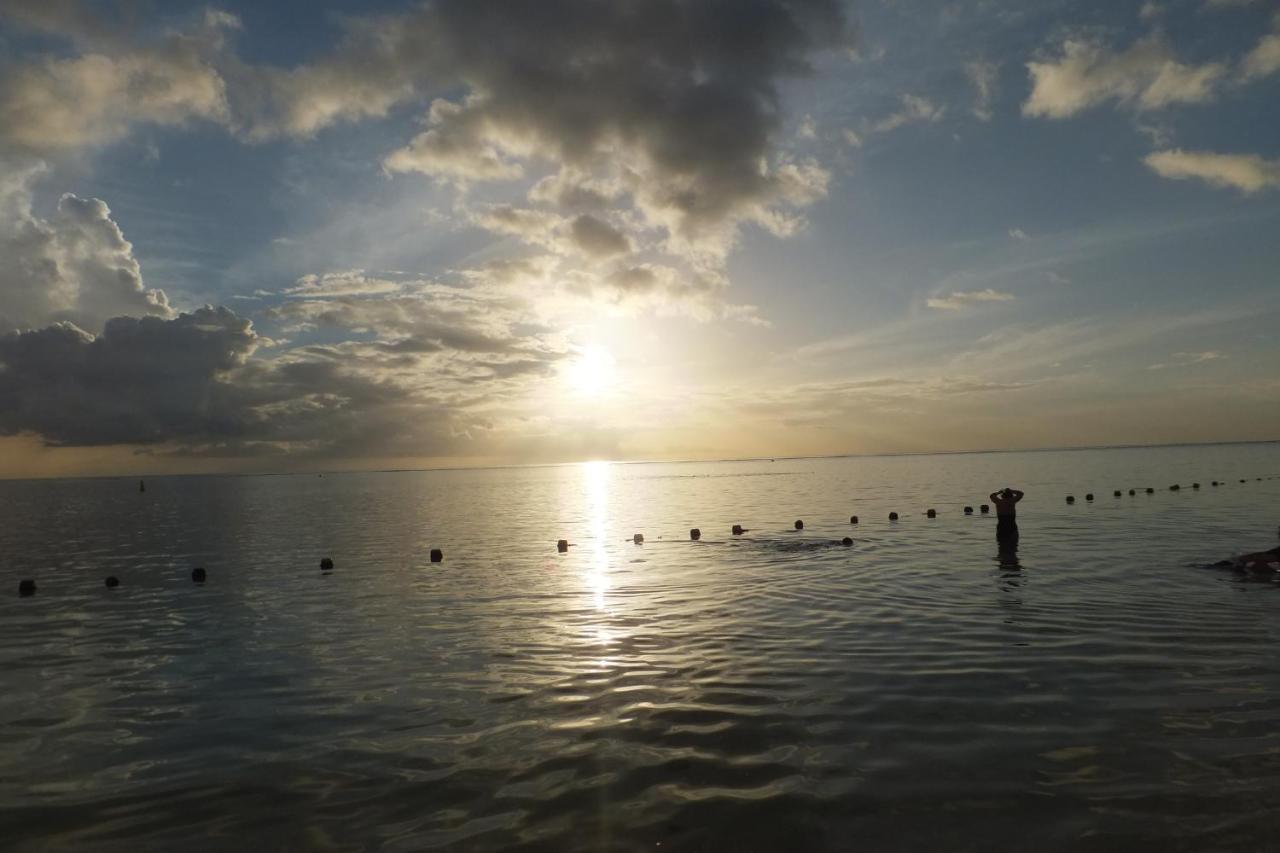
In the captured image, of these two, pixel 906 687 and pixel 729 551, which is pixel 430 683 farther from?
pixel 729 551

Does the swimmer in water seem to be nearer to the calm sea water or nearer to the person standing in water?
the calm sea water

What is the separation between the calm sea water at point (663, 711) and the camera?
7.75m

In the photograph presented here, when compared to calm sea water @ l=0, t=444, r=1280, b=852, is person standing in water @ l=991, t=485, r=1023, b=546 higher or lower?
higher

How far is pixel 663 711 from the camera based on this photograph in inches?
453

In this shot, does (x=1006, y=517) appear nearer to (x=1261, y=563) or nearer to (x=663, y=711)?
(x=1261, y=563)

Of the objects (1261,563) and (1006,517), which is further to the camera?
(1006,517)

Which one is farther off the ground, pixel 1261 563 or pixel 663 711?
pixel 1261 563

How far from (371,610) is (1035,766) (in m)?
19.0

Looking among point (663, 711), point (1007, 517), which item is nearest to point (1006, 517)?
point (1007, 517)

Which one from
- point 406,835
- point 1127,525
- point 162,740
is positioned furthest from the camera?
point 1127,525

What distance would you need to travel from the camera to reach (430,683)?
44.8ft

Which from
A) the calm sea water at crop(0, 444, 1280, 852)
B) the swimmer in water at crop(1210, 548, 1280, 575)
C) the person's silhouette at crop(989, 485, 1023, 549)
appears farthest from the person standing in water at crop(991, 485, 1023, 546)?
the swimmer in water at crop(1210, 548, 1280, 575)

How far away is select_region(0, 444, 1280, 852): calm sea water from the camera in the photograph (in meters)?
7.75

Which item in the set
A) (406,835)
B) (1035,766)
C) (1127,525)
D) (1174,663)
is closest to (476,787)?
(406,835)
